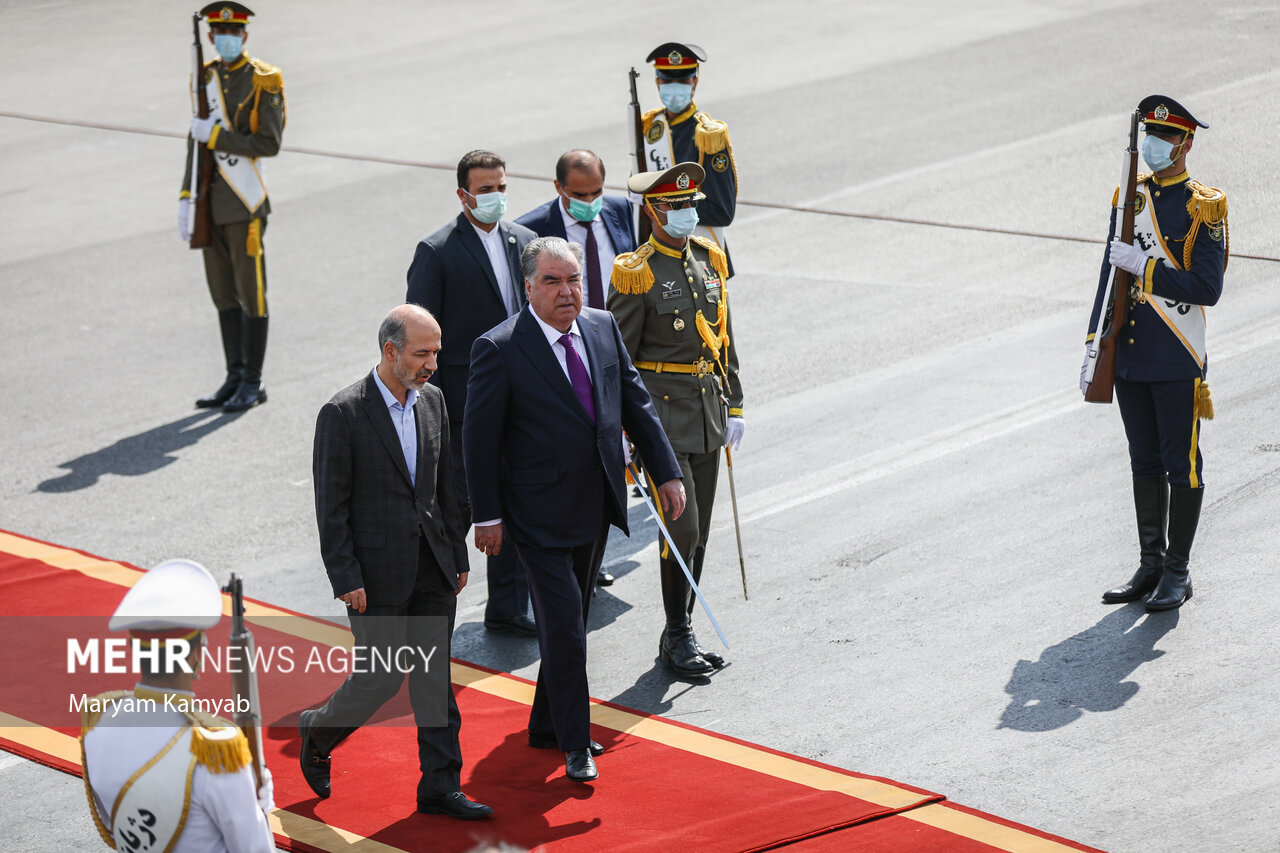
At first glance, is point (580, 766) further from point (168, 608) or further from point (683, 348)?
point (168, 608)

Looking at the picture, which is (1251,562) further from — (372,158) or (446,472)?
(372,158)

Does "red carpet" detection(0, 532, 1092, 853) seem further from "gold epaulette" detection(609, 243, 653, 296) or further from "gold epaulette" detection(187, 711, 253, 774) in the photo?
"gold epaulette" detection(187, 711, 253, 774)

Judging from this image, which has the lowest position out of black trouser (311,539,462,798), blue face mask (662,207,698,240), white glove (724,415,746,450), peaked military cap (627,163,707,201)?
black trouser (311,539,462,798)

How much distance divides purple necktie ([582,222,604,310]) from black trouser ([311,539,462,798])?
2.65 m

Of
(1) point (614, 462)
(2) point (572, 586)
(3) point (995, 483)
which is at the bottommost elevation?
(3) point (995, 483)

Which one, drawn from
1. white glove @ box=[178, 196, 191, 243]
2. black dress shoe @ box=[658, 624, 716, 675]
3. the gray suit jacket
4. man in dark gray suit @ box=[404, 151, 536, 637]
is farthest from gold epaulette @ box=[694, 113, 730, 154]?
the gray suit jacket

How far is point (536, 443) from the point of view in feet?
21.2

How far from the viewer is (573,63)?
72.4 feet

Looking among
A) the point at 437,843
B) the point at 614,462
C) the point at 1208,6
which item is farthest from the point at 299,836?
the point at 1208,6

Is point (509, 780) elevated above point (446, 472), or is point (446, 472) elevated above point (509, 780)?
point (446, 472)

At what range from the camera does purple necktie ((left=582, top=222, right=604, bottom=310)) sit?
8.53 m

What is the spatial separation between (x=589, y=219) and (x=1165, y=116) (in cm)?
291

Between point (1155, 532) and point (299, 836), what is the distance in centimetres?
413

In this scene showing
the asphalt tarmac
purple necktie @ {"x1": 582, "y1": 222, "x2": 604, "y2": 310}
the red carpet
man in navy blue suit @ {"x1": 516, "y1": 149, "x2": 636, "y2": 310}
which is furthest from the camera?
purple necktie @ {"x1": 582, "y1": 222, "x2": 604, "y2": 310}
